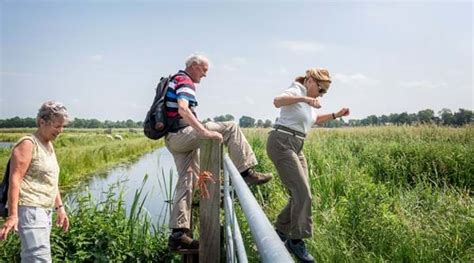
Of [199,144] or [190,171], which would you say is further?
[190,171]

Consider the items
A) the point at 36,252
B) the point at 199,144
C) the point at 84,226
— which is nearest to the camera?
the point at 36,252

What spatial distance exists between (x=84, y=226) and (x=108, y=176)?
1459cm

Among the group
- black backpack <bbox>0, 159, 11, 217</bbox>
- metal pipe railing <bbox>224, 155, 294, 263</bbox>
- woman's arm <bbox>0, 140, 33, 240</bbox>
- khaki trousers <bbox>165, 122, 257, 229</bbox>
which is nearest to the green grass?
khaki trousers <bbox>165, 122, 257, 229</bbox>

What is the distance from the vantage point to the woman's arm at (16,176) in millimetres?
2883

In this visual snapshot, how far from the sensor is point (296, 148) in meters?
4.30

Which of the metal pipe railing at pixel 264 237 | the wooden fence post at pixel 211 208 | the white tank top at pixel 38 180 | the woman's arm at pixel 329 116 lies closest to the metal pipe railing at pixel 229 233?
→ the wooden fence post at pixel 211 208

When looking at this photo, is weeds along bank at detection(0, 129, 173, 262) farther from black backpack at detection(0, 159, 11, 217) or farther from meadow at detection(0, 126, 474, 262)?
black backpack at detection(0, 159, 11, 217)

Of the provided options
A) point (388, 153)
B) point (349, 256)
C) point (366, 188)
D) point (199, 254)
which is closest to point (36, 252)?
point (199, 254)

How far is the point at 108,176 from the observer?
61.4 ft

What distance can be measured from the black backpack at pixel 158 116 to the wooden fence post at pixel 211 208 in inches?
17.7

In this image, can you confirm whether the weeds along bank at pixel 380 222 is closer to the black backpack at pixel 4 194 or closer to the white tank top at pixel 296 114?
the white tank top at pixel 296 114

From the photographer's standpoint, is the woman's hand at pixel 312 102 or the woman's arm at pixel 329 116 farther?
the woman's arm at pixel 329 116

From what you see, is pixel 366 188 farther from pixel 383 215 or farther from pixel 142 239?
pixel 142 239

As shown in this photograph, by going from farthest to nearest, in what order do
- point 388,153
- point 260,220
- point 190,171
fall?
point 388,153 < point 190,171 < point 260,220
